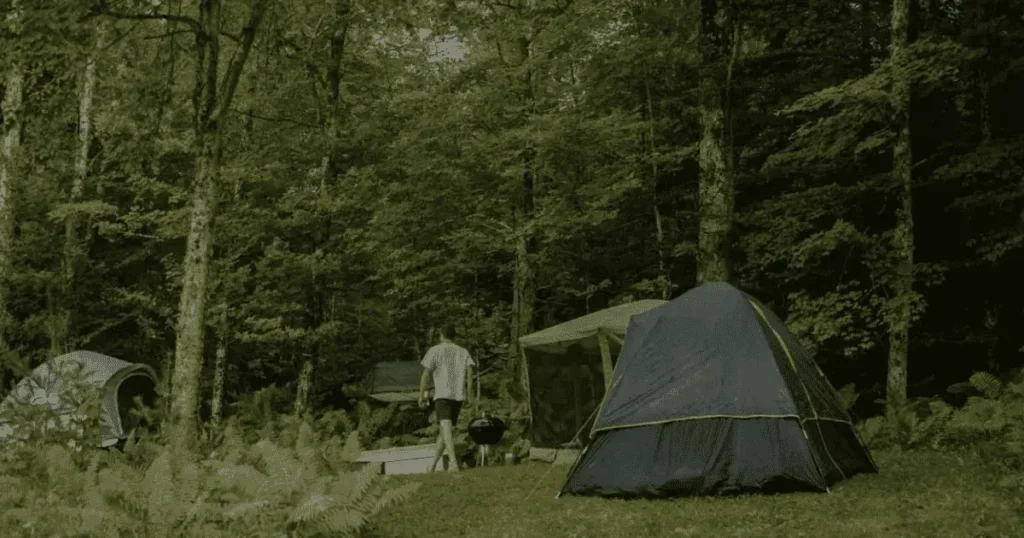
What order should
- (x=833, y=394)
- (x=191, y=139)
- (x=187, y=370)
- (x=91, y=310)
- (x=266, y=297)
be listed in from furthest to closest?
Answer: (x=91, y=310) → (x=266, y=297) → (x=191, y=139) → (x=187, y=370) → (x=833, y=394)

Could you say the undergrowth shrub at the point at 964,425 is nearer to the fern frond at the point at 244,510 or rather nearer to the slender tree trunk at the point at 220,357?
the fern frond at the point at 244,510

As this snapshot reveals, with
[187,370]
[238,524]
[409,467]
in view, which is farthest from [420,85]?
[238,524]

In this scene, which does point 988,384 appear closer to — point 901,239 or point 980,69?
point 901,239

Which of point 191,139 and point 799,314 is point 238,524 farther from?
point 191,139

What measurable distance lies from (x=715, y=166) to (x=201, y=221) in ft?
22.7

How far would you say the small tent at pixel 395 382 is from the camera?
2044 cm

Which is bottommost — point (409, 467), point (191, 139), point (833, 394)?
point (409, 467)

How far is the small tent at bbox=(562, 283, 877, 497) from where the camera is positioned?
8117 mm

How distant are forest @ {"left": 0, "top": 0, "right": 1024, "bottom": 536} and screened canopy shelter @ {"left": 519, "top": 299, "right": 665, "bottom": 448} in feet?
5.31

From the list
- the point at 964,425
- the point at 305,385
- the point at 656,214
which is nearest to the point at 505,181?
the point at 656,214

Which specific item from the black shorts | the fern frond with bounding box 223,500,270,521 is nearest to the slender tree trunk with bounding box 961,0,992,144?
the black shorts

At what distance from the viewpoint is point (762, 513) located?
7.18 metres

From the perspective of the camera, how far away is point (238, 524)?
21.0 feet

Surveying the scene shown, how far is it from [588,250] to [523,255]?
3096mm
